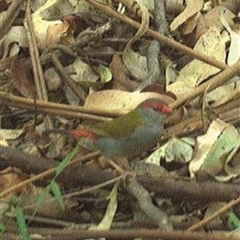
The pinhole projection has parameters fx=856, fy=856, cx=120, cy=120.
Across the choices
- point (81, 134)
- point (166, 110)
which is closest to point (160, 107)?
point (166, 110)

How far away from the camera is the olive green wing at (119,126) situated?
8.26 feet

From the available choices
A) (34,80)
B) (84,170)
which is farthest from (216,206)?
(34,80)

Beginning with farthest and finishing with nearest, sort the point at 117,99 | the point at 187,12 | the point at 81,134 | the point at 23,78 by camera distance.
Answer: the point at 187,12 < the point at 23,78 < the point at 117,99 < the point at 81,134

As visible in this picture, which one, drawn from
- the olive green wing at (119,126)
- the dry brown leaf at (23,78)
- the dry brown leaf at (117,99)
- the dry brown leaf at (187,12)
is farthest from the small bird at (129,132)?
the dry brown leaf at (187,12)

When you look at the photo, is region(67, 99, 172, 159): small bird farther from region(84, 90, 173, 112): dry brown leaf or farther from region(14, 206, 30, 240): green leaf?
region(14, 206, 30, 240): green leaf

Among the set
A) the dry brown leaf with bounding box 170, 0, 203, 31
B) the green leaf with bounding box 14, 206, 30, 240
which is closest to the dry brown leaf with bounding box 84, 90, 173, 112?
the dry brown leaf with bounding box 170, 0, 203, 31

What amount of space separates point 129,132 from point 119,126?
0.04 m

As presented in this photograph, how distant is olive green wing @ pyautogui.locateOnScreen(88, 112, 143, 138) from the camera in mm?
2518

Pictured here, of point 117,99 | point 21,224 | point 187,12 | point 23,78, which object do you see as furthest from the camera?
point 187,12

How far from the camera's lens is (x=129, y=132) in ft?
8.48

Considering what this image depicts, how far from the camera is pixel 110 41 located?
304 centimetres

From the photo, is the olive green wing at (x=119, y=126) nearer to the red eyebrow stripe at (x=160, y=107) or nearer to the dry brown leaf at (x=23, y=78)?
the red eyebrow stripe at (x=160, y=107)

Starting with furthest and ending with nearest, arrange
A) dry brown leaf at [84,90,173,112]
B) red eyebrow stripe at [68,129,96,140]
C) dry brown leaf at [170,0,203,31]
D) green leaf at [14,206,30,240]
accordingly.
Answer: dry brown leaf at [170,0,203,31], dry brown leaf at [84,90,173,112], red eyebrow stripe at [68,129,96,140], green leaf at [14,206,30,240]

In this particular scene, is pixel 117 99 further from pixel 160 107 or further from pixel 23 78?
pixel 23 78
